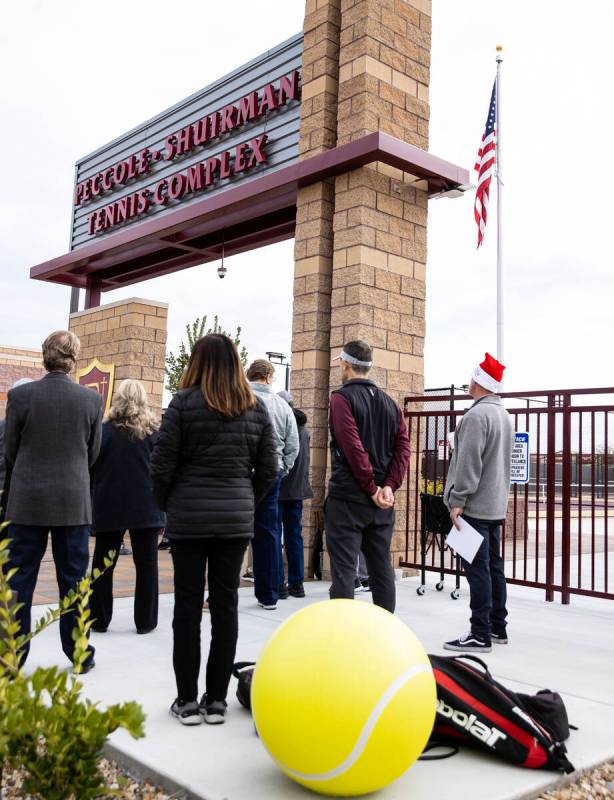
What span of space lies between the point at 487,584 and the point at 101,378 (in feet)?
26.8

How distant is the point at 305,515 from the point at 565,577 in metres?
2.61

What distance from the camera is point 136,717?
1882mm

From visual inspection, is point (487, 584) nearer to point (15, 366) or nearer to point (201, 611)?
point (201, 611)

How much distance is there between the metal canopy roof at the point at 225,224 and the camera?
7738 millimetres

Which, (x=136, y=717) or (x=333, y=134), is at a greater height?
(x=333, y=134)

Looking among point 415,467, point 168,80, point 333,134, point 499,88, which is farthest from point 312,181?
point 499,88

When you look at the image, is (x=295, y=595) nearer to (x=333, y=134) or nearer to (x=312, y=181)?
(x=312, y=181)

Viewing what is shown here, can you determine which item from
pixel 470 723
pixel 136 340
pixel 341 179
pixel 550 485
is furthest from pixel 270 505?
pixel 136 340

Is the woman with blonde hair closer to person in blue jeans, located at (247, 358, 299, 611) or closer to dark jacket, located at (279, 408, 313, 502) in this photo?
person in blue jeans, located at (247, 358, 299, 611)

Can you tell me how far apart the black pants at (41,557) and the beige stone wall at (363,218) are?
371cm

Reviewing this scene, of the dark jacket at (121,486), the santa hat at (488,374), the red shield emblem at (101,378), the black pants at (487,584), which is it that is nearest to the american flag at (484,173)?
the red shield emblem at (101,378)

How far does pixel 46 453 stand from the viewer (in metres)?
4.25

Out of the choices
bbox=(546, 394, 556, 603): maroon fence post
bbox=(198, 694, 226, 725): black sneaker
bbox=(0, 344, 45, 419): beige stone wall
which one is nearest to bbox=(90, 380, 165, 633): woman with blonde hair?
bbox=(198, 694, 226, 725): black sneaker

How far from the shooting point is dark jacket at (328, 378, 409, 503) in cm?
477
